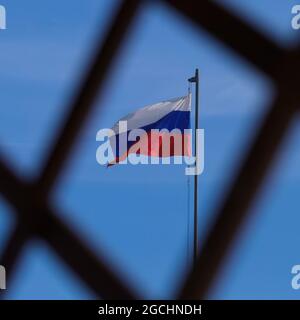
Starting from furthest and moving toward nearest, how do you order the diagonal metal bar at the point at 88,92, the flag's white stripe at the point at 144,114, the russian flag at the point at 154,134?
the flag's white stripe at the point at 144,114 < the russian flag at the point at 154,134 < the diagonal metal bar at the point at 88,92

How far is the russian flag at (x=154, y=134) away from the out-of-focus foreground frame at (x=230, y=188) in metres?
0.18

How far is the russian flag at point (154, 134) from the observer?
4.02 feet

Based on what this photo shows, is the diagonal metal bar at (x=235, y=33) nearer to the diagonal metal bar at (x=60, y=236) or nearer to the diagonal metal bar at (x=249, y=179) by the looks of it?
the diagonal metal bar at (x=249, y=179)

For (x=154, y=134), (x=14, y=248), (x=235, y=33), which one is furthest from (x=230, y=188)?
(x=154, y=134)

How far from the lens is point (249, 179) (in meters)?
0.89

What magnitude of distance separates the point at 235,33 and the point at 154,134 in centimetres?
127

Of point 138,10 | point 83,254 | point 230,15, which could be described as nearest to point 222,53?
point 230,15

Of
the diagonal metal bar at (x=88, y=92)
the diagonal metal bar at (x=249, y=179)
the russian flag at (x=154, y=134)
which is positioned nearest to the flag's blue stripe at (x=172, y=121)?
the russian flag at (x=154, y=134)

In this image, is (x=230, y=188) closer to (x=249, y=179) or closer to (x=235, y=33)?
(x=249, y=179)

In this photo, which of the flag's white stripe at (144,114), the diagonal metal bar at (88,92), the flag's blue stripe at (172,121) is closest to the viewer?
the diagonal metal bar at (88,92)
